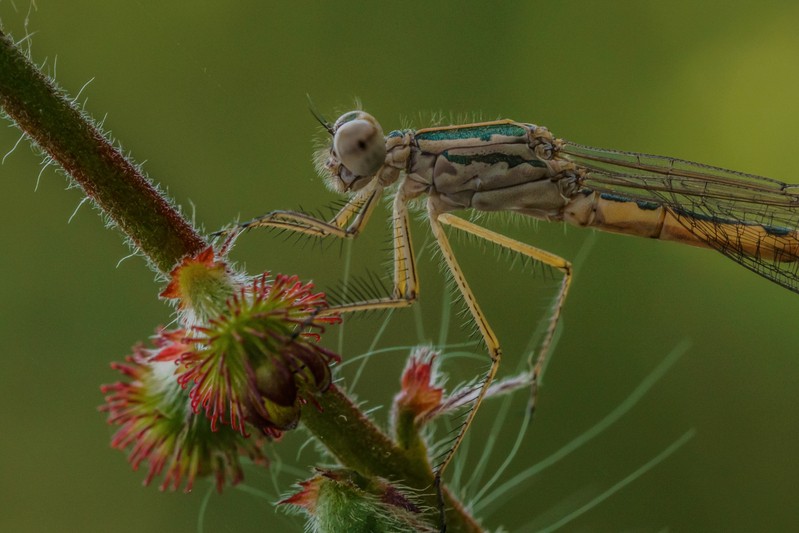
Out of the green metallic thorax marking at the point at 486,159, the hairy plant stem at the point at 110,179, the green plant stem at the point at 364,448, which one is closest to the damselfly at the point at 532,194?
the green metallic thorax marking at the point at 486,159

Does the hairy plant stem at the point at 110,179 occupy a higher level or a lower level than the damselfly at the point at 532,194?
lower

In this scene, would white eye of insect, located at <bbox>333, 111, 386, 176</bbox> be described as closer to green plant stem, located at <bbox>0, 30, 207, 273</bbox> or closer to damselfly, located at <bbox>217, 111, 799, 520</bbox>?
damselfly, located at <bbox>217, 111, 799, 520</bbox>

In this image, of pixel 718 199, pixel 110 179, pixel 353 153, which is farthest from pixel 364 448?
pixel 718 199

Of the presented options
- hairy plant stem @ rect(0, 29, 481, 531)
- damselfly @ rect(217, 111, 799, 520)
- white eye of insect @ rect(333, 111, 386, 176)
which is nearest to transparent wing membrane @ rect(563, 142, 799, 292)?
damselfly @ rect(217, 111, 799, 520)

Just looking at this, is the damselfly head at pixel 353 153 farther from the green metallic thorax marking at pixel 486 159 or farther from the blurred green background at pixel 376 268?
the blurred green background at pixel 376 268

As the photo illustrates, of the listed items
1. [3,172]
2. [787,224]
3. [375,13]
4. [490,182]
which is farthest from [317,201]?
[787,224]

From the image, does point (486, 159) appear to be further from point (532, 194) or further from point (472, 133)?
point (532, 194)
